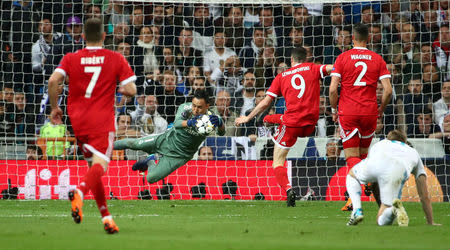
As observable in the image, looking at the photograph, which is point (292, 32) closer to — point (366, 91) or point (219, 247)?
point (366, 91)

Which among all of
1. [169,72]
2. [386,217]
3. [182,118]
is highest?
[169,72]

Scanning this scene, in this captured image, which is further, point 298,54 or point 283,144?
point 283,144

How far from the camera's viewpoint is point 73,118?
6.85 metres

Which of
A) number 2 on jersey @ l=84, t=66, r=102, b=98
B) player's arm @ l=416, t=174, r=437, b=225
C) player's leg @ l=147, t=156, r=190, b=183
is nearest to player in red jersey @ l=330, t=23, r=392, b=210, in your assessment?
player's arm @ l=416, t=174, r=437, b=225

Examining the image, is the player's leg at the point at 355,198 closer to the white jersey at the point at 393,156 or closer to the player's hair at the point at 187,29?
the white jersey at the point at 393,156

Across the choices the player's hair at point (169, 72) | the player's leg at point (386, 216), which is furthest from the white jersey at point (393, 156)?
the player's hair at point (169, 72)

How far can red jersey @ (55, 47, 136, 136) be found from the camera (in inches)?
268

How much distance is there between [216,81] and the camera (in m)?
17.0

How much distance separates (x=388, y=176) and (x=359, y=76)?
9.58 feet

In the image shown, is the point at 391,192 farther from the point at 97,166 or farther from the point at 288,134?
the point at 288,134

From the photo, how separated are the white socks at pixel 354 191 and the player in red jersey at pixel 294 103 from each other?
3602mm

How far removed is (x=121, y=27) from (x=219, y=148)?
3977mm

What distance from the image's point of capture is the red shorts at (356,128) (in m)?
10.1

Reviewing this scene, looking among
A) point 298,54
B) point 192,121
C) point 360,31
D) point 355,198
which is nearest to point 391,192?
point 355,198
